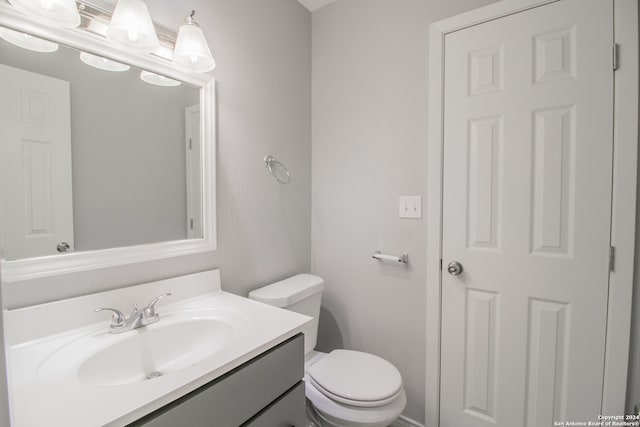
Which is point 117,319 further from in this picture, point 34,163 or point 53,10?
point 53,10

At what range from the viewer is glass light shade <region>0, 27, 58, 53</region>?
0.80 metres

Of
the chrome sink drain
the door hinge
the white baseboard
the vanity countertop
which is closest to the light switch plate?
the door hinge

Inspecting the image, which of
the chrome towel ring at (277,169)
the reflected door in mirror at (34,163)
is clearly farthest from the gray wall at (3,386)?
the chrome towel ring at (277,169)

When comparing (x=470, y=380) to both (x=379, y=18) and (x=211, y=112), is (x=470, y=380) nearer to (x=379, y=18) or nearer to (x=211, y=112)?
(x=211, y=112)

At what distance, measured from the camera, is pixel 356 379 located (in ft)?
4.15

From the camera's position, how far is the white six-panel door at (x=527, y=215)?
1.12 metres

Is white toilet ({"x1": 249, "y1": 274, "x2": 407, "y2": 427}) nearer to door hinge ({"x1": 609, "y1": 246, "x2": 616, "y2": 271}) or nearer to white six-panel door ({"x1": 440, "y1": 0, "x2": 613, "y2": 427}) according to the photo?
white six-panel door ({"x1": 440, "y1": 0, "x2": 613, "y2": 427})

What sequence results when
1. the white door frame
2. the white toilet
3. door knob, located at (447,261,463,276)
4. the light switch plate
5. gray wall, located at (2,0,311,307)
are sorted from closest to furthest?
the white door frame
the white toilet
gray wall, located at (2,0,311,307)
door knob, located at (447,261,463,276)
the light switch plate

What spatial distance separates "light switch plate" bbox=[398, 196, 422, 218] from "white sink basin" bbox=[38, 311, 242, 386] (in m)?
0.99

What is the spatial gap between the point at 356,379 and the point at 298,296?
45 centimetres

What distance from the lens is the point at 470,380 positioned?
1378 millimetres

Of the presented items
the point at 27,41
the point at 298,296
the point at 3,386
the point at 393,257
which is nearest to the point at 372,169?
the point at 393,257

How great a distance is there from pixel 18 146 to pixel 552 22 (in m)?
1.91

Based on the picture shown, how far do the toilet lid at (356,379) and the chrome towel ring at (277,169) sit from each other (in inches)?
38.6
